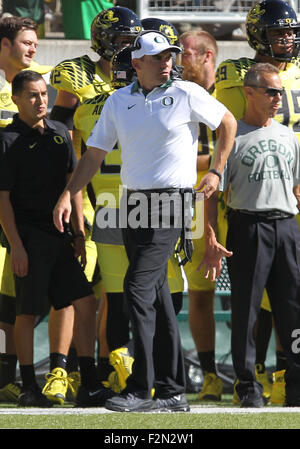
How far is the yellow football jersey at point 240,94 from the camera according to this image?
765 cm

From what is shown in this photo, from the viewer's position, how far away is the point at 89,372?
714 centimetres

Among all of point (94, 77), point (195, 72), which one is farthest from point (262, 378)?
point (94, 77)

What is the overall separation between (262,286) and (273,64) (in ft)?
5.04

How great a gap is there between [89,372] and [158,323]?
80cm

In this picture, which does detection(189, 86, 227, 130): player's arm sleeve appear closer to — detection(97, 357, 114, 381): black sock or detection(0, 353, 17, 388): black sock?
detection(97, 357, 114, 381): black sock

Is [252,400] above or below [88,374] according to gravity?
below

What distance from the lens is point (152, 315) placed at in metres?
6.38

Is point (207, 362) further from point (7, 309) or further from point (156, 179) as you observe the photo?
point (156, 179)

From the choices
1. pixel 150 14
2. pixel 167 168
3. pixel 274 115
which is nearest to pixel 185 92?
pixel 167 168

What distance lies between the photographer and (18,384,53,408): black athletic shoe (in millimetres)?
7125

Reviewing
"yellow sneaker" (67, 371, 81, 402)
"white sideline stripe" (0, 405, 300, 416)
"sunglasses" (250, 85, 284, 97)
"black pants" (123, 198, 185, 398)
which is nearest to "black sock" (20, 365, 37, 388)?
"white sideline stripe" (0, 405, 300, 416)

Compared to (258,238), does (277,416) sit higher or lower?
lower

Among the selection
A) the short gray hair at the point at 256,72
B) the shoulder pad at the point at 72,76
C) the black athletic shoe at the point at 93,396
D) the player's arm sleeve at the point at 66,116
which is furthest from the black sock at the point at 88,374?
the short gray hair at the point at 256,72

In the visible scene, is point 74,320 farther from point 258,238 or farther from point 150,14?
point 150,14
